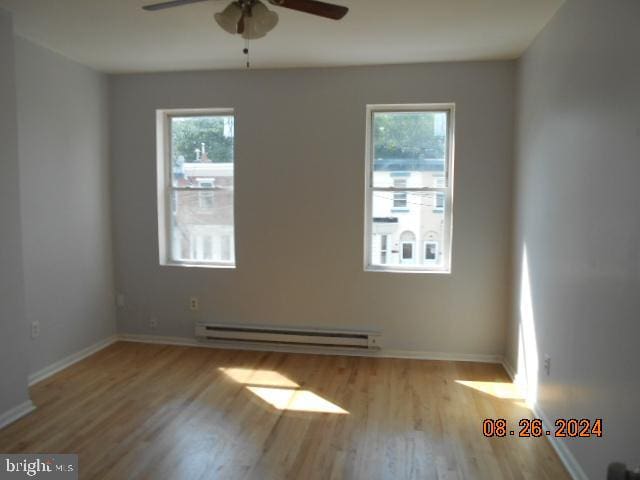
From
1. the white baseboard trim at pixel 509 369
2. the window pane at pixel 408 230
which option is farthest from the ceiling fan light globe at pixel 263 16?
the white baseboard trim at pixel 509 369

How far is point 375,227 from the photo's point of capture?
162 inches

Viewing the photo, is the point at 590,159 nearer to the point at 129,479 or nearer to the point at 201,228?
the point at 129,479

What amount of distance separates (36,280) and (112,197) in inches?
45.6

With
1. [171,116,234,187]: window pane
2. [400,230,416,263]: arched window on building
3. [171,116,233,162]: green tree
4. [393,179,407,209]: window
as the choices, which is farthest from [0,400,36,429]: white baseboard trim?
[393,179,407,209]: window

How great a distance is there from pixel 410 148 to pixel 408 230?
736 millimetres

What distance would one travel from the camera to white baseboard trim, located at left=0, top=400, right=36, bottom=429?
9.11 feet

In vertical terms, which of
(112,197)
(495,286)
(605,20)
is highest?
(605,20)

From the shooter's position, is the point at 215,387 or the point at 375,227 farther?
the point at 375,227

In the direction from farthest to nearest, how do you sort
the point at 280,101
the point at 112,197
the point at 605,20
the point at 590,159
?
the point at 112,197
the point at 280,101
the point at 590,159
the point at 605,20

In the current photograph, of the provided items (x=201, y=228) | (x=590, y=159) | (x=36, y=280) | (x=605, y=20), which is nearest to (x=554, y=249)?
(x=590, y=159)

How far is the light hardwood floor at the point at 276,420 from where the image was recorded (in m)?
2.38

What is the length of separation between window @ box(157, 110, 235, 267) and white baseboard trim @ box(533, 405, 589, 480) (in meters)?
2.86

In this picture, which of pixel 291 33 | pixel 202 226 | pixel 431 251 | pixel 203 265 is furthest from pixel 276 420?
pixel 291 33

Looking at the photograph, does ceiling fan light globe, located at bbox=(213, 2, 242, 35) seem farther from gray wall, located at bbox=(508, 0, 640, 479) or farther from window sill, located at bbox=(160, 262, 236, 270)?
window sill, located at bbox=(160, 262, 236, 270)
